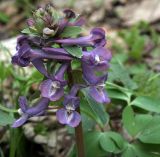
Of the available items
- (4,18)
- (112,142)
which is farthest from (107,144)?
(4,18)

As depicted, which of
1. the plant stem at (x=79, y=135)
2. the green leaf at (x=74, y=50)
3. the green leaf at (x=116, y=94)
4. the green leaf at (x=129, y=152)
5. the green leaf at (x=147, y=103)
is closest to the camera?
the green leaf at (x=74, y=50)

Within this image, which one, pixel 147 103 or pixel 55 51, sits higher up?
pixel 55 51

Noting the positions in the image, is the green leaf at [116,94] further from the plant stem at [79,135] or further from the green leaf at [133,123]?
the plant stem at [79,135]

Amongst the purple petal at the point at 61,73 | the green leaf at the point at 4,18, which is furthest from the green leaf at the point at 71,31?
the green leaf at the point at 4,18

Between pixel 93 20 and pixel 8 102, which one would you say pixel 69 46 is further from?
pixel 93 20

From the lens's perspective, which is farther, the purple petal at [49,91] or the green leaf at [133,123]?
the green leaf at [133,123]

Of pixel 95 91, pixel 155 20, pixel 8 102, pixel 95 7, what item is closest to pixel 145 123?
pixel 95 91

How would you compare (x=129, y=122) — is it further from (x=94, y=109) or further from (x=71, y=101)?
(x=71, y=101)

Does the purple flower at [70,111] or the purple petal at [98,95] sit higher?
the purple petal at [98,95]

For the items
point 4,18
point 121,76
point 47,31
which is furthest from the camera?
point 4,18
